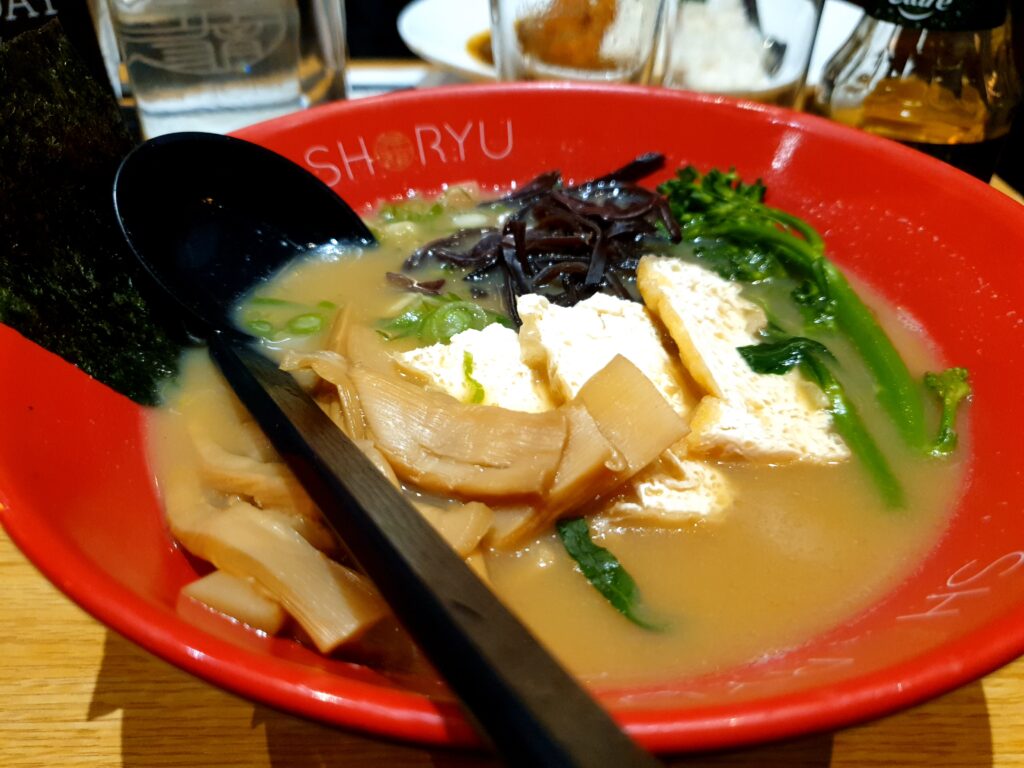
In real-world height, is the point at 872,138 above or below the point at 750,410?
above

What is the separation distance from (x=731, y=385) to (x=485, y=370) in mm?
462

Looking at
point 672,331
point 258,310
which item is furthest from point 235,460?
point 672,331

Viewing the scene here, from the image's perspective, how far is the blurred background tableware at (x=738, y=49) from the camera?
8.27 ft

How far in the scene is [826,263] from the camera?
5.76ft

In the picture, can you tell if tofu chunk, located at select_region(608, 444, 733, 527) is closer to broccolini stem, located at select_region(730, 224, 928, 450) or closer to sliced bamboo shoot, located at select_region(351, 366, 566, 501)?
sliced bamboo shoot, located at select_region(351, 366, 566, 501)

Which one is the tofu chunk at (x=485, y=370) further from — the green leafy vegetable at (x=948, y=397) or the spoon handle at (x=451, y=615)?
the green leafy vegetable at (x=948, y=397)

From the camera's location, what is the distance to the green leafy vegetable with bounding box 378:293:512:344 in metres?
1.67

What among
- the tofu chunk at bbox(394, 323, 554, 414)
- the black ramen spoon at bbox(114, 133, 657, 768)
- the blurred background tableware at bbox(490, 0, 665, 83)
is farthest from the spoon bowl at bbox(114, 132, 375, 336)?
the blurred background tableware at bbox(490, 0, 665, 83)

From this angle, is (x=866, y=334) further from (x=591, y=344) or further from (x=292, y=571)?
(x=292, y=571)

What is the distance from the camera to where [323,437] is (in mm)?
1054

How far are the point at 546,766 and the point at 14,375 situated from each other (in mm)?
959

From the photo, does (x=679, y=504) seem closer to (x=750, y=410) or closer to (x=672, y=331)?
(x=750, y=410)

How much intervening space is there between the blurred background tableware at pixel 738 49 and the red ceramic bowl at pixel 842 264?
62cm

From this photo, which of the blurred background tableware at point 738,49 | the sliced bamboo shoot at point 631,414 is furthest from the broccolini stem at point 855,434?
the blurred background tableware at point 738,49
